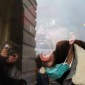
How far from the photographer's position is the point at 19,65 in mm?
1156

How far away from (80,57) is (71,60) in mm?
62

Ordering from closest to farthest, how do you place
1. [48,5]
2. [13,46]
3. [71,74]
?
[71,74]
[13,46]
[48,5]

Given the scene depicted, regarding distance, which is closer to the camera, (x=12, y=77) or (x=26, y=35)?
(x=12, y=77)

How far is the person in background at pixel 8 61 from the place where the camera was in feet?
3.51

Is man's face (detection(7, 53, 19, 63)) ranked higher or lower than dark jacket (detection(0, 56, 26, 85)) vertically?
higher

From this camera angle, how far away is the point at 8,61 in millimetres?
1119

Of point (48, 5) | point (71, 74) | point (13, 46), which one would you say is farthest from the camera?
point (48, 5)

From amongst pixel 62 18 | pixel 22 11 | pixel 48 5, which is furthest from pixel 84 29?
pixel 22 11

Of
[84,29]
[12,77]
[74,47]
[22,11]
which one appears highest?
[22,11]

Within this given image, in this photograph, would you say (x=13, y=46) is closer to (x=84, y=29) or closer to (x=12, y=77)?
(x=12, y=77)

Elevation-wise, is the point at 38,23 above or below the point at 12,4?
below

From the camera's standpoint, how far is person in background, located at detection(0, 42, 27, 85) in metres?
1.07

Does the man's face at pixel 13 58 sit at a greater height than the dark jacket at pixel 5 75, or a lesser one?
greater

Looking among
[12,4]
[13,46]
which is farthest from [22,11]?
[13,46]
